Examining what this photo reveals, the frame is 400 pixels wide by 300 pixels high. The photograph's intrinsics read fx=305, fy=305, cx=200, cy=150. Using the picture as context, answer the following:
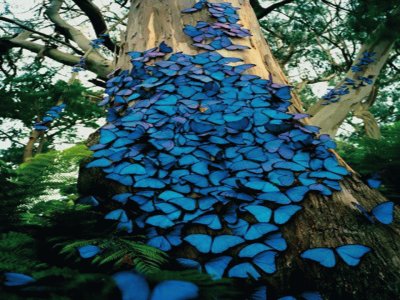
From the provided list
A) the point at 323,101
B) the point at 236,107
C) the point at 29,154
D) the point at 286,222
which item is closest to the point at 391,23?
the point at 323,101

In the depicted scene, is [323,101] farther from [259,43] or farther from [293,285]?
[293,285]

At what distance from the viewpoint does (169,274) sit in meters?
0.57

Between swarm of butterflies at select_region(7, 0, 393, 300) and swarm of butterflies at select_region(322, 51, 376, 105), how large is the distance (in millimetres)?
2796

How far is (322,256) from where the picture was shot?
1.05m

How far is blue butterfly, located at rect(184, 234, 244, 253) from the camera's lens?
1.12 meters

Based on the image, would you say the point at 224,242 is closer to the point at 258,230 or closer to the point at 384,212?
the point at 258,230

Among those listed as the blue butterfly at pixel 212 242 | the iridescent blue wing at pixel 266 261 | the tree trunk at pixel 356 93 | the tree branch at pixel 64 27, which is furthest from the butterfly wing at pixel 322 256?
the tree branch at pixel 64 27

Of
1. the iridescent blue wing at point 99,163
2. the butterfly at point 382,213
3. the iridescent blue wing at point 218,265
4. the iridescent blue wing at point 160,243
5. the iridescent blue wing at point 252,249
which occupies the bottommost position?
the iridescent blue wing at point 218,265

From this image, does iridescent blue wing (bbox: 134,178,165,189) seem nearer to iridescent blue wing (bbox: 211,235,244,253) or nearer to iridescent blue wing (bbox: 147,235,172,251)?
iridescent blue wing (bbox: 147,235,172,251)

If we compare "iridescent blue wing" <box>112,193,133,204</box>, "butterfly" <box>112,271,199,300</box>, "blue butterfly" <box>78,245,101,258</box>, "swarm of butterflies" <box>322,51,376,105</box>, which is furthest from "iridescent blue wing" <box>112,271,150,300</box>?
"swarm of butterflies" <box>322,51,376,105</box>

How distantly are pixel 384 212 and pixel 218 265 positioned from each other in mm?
702

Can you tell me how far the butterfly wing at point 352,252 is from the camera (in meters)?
1.04

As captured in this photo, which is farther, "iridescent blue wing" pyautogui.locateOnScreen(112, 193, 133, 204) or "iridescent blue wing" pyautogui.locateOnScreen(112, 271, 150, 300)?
"iridescent blue wing" pyautogui.locateOnScreen(112, 193, 133, 204)

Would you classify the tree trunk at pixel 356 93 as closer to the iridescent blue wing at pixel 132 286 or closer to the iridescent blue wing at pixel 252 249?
the iridescent blue wing at pixel 252 249
